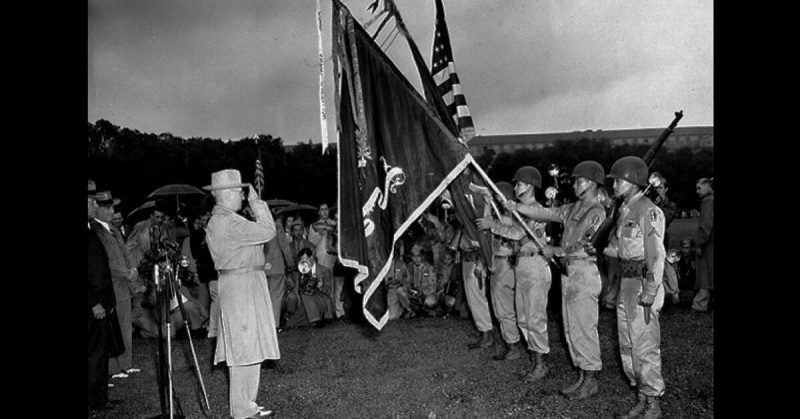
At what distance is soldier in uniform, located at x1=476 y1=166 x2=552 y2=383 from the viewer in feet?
27.1

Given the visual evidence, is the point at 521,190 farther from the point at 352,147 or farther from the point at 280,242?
the point at 280,242

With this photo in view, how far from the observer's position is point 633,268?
6504 millimetres

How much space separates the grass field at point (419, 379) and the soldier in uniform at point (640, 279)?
1.63 feet

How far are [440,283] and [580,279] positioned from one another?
267 inches

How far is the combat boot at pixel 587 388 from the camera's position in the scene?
720cm

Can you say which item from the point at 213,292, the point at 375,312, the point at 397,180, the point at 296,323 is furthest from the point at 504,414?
the point at 296,323

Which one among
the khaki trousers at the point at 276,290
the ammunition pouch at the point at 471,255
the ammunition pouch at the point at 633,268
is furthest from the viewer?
the khaki trousers at the point at 276,290

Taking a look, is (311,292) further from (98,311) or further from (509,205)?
(509,205)

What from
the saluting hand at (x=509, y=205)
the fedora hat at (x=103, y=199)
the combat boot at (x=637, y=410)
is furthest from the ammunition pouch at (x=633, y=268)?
the fedora hat at (x=103, y=199)

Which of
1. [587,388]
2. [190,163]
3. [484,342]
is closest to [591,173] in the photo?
[587,388]

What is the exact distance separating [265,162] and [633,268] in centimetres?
2847

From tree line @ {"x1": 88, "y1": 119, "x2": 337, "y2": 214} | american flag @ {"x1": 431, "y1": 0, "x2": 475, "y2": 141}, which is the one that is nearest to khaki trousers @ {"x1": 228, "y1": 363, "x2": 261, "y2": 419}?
american flag @ {"x1": 431, "y1": 0, "x2": 475, "y2": 141}

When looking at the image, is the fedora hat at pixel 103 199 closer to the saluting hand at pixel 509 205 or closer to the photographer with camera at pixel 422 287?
the saluting hand at pixel 509 205

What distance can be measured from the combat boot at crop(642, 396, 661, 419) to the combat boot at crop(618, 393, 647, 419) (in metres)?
Answer: 0.04
